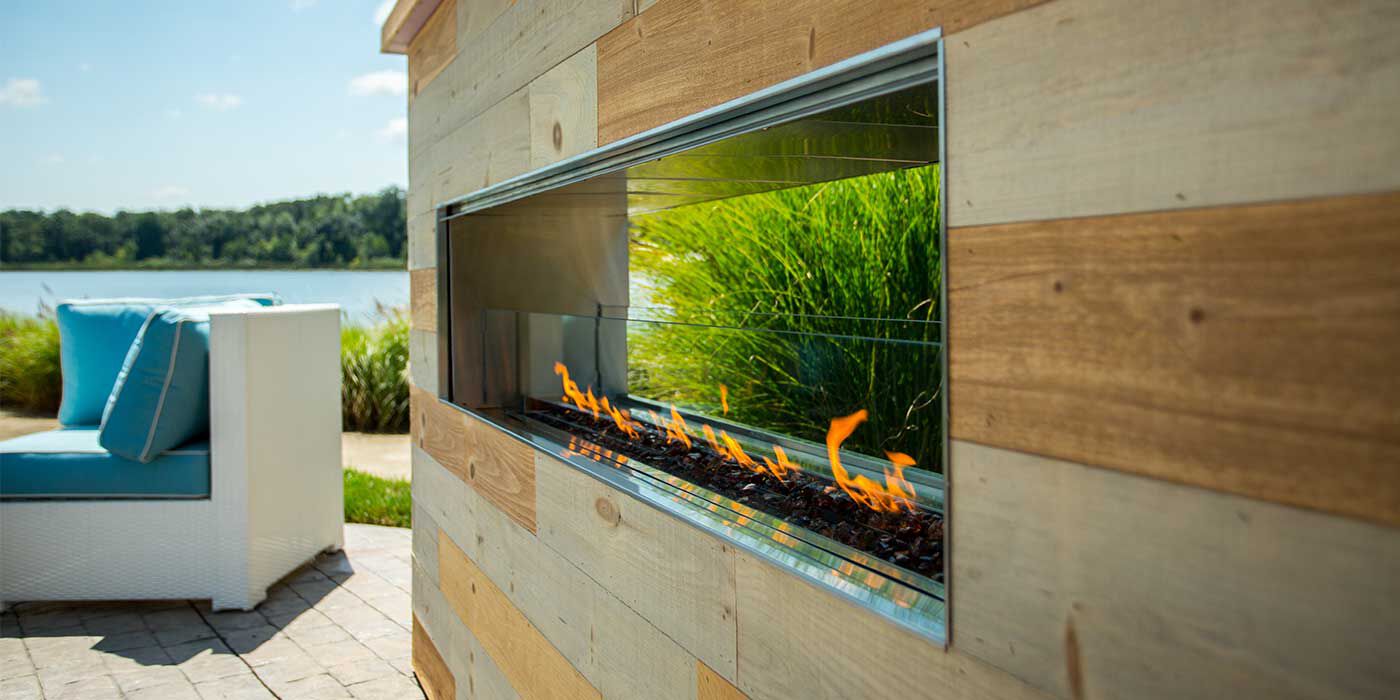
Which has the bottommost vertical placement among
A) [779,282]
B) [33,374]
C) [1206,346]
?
[33,374]

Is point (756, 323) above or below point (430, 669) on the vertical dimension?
above

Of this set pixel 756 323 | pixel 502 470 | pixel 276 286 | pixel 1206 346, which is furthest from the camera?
pixel 276 286

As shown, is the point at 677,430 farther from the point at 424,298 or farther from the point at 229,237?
the point at 229,237

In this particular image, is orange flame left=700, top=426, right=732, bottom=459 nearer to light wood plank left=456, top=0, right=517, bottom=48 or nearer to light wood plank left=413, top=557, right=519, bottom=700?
light wood plank left=413, top=557, right=519, bottom=700

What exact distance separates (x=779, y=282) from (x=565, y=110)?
182cm

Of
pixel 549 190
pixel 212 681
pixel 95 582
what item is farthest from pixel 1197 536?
pixel 95 582

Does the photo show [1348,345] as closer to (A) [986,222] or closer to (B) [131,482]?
(A) [986,222]

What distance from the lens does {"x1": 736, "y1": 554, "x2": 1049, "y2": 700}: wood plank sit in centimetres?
77

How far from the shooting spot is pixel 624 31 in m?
1.38

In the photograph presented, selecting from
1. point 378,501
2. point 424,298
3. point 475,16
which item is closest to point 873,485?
point 475,16

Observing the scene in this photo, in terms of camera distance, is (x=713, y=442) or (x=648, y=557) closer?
(x=648, y=557)

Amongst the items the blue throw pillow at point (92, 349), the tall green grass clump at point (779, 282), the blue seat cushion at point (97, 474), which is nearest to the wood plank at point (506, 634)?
the tall green grass clump at point (779, 282)

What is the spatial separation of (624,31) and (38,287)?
378 inches

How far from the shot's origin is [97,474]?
335 centimetres
